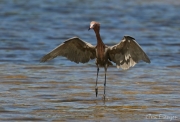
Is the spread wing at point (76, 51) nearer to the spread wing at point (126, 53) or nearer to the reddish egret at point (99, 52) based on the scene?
the reddish egret at point (99, 52)

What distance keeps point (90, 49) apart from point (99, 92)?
0.88m

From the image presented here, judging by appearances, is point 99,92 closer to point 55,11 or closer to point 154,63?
point 154,63

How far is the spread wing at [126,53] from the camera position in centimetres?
1116

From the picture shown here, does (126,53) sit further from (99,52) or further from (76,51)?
(76,51)

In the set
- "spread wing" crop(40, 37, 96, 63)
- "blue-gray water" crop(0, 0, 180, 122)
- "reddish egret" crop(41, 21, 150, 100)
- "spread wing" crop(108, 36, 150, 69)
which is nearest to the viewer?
"blue-gray water" crop(0, 0, 180, 122)

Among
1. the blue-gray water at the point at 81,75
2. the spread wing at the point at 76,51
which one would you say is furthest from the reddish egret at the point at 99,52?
the blue-gray water at the point at 81,75

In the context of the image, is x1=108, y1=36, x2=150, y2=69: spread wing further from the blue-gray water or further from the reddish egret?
the blue-gray water

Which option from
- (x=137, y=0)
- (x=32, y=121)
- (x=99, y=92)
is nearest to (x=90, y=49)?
(x=99, y=92)

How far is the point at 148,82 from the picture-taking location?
1285 centimetres

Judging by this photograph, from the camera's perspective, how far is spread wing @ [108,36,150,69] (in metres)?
11.2

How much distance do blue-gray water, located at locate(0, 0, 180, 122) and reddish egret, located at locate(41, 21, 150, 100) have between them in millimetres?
628

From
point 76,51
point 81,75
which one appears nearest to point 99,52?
point 76,51

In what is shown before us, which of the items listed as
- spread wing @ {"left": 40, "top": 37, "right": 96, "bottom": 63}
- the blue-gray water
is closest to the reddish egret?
spread wing @ {"left": 40, "top": 37, "right": 96, "bottom": 63}

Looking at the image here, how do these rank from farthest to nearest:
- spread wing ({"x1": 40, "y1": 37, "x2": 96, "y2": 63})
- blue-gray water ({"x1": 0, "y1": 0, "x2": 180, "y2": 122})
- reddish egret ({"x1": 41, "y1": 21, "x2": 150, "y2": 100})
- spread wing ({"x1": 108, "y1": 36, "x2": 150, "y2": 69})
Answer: spread wing ({"x1": 40, "y1": 37, "x2": 96, "y2": 63}) < reddish egret ({"x1": 41, "y1": 21, "x2": 150, "y2": 100}) < spread wing ({"x1": 108, "y1": 36, "x2": 150, "y2": 69}) < blue-gray water ({"x1": 0, "y1": 0, "x2": 180, "y2": 122})
